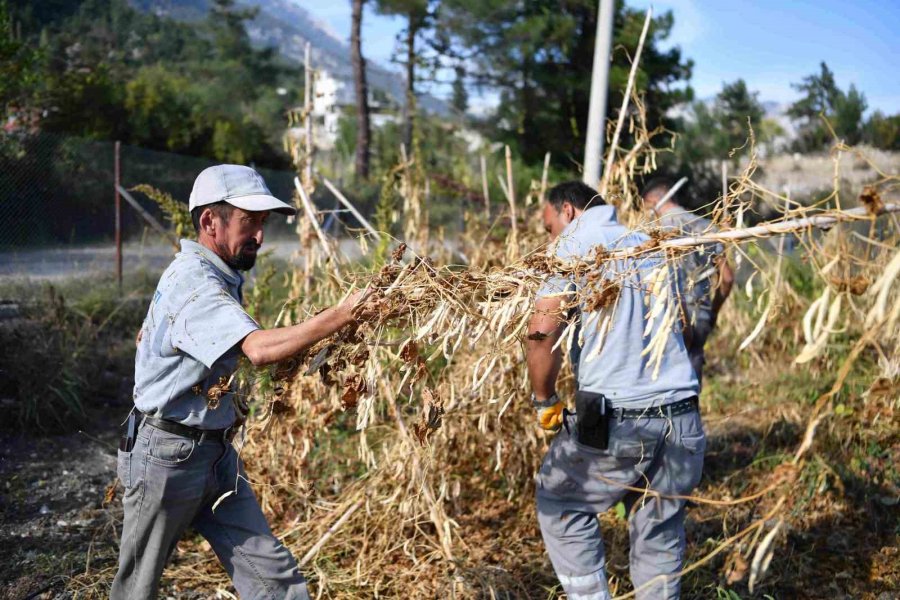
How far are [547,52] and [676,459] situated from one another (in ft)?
58.3

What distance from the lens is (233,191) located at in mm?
2656

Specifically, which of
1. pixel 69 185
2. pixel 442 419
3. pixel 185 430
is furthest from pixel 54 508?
pixel 69 185

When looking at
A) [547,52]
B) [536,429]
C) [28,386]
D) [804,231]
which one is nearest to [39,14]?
[547,52]

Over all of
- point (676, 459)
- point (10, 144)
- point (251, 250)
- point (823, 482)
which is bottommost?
point (823, 482)

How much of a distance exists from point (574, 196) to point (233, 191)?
4.70ft

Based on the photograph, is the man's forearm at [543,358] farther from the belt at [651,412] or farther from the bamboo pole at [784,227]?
the bamboo pole at [784,227]

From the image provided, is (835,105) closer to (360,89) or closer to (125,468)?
(360,89)

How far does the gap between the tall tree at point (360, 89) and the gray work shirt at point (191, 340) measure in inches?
715

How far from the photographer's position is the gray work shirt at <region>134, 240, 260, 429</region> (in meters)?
2.44

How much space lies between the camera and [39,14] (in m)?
25.6

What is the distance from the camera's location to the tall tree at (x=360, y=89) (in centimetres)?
2078

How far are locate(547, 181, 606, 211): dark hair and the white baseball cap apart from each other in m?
1.21

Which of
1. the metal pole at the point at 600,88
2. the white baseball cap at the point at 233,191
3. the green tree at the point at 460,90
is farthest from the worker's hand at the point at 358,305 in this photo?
the green tree at the point at 460,90

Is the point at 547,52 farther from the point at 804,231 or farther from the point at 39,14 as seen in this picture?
the point at 804,231
